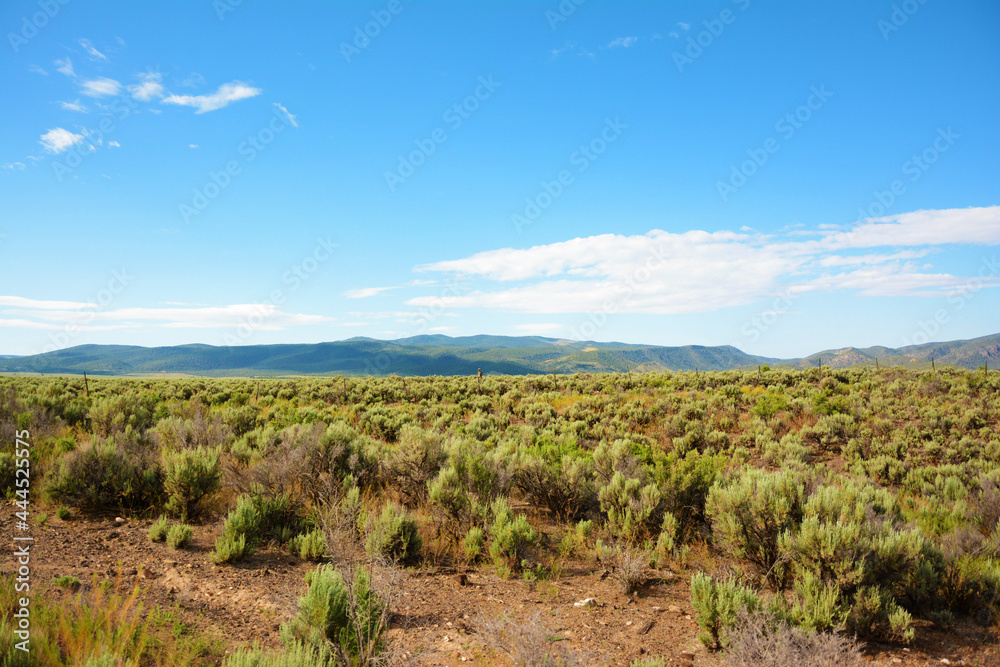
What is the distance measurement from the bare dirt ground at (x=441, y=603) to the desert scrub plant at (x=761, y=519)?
80 cm

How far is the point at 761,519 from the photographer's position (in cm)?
554

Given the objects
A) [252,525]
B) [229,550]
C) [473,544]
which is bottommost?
[473,544]

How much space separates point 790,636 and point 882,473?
34.2 feet

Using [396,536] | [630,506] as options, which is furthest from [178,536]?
[630,506]

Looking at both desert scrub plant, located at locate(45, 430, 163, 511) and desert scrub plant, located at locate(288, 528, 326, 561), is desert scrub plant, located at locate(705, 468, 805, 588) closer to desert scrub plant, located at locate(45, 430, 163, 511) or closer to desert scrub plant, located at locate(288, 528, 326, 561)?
desert scrub plant, located at locate(288, 528, 326, 561)

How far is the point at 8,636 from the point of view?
297cm

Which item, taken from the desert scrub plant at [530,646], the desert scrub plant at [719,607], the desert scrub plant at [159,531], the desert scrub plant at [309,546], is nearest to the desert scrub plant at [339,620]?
the desert scrub plant at [530,646]

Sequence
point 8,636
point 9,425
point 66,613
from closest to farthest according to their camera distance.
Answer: point 8,636
point 66,613
point 9,425

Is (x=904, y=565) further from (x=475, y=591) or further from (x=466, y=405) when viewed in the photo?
(x=466, y=405)

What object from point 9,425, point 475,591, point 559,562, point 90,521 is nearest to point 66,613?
point 475,591

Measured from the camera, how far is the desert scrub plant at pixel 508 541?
595 centimetres

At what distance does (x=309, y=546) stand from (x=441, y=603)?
2019mm

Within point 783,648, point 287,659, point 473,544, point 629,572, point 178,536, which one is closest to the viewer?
point 287,659

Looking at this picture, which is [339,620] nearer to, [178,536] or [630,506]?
[178,536]
